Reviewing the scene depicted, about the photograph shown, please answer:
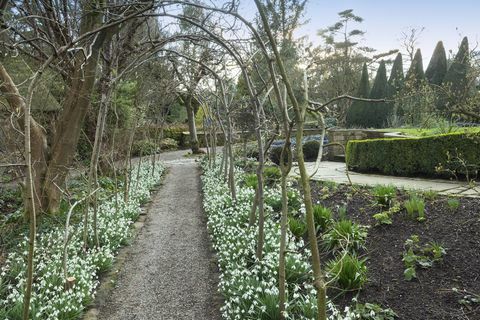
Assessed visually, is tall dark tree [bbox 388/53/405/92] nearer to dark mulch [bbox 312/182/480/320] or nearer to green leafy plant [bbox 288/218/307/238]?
dark mulch [bbox 312/182/480/320]

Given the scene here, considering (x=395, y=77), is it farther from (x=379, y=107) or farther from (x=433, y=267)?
(x=433, y=267)

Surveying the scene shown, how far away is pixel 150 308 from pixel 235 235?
178 centimetres

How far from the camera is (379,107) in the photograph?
1941 centimetres

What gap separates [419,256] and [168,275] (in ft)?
9.16

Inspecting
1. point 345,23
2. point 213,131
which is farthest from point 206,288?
point 345,23

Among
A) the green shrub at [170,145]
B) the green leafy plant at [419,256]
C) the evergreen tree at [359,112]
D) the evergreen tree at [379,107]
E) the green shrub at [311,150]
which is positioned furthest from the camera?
the green shrub at [170,145]

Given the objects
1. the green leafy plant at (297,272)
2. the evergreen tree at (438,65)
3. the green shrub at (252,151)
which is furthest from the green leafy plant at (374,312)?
the evergreen tree at (438,65)

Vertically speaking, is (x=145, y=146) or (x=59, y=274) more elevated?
(x=145, y=146)

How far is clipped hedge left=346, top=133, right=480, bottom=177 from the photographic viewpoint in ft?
23.0

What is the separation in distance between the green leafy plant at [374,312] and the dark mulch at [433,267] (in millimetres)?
88

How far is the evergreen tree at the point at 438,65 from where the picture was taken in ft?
59.9

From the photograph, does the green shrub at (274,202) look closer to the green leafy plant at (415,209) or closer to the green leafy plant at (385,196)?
the green leafy plant at (385,196)

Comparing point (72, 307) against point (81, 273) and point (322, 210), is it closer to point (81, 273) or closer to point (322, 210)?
point (81, 273)

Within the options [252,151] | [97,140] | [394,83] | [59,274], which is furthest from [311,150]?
[59,274]
